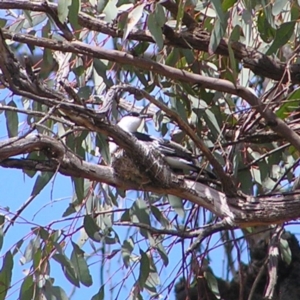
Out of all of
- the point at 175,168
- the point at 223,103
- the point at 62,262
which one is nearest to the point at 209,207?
the point at 175,168

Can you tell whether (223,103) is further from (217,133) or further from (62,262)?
(62,262)

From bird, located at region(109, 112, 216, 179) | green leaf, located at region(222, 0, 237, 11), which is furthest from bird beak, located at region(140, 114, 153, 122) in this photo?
green leaf, located at region(222, 0, 237, 11)

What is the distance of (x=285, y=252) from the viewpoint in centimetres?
341

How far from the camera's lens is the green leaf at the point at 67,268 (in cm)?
287

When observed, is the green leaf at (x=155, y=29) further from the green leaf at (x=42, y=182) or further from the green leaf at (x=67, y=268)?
the green leaf at (x=67, y=268)

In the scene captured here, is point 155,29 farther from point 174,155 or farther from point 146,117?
point 146,117

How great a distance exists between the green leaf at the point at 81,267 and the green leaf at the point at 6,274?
212 mm

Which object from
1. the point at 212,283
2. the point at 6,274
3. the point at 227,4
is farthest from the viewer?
the point at 212,283

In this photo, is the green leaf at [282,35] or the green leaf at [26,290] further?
the green leaf at [26,290]

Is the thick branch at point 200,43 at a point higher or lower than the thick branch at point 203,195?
higher

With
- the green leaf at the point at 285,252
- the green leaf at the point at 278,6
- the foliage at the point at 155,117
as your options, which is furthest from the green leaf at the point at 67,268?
the green leaf at the point at 278,6

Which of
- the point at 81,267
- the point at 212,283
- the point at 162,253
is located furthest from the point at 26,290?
the point at 212,283

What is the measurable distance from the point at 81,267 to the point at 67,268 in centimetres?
5

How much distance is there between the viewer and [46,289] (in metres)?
2.88
